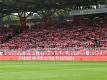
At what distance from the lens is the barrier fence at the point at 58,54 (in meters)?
38.0

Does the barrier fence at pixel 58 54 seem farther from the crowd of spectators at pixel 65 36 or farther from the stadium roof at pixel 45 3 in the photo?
the stadium roof at pixel 45 3

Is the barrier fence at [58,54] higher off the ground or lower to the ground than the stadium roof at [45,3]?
lower

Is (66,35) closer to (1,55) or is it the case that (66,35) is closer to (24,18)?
(1,55)

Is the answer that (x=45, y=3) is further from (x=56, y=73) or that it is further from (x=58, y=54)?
(x=56, y=73)

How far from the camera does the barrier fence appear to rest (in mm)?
37994

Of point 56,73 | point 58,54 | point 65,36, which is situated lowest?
point 58,54

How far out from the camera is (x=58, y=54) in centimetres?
4159

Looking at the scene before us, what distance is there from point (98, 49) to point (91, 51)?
0.96 meters

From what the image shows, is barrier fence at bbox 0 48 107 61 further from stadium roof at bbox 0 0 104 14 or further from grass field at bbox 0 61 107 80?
grass field at bbox 0 61 107 80

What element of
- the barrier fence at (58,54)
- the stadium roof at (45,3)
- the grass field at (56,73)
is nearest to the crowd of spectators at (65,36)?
the stadium roof at (45,3)

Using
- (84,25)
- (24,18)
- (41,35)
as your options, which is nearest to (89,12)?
(84,25)

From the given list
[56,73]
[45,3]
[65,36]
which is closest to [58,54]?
[65,36]

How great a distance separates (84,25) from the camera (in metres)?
53.9

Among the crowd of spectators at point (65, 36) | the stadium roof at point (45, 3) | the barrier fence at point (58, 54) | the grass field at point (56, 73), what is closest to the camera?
the grass field at point (56, 73)
